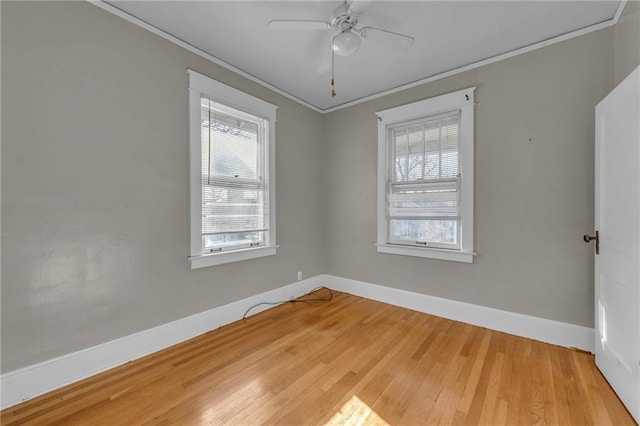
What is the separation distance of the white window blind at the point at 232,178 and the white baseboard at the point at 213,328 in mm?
699

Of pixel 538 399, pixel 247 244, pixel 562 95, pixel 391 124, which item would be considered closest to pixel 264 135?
pixel 247 244

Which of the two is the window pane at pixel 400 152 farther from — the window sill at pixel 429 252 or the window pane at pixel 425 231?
the window sill at pixel 429 252

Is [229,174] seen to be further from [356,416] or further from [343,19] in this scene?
[356,416]

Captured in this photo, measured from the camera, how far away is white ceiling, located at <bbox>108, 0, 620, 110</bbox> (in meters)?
1.93

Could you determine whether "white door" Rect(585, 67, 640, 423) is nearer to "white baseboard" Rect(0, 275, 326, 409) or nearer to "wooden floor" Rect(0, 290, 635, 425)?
"wooden floor" Rect(0, 290, 635, 425)

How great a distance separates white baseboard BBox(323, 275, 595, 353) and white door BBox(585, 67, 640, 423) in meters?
0.29

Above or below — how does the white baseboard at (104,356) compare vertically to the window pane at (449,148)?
below

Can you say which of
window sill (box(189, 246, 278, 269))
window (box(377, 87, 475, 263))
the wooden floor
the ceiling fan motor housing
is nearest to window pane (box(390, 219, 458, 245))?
window (box(377, 87, 475, 263))

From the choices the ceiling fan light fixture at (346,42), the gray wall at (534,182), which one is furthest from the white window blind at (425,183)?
the ceiling fan light fixture at (346,42)

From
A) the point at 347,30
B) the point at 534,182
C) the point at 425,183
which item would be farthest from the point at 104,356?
the point at 534,182

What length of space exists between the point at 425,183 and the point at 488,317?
1512 millimetres

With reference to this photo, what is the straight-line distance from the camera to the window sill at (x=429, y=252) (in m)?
2.71

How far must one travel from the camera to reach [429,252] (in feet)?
9.66

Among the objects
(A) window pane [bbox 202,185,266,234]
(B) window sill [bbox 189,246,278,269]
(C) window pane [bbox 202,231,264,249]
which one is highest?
(A) window pane [bbox 202,185,266,234]
